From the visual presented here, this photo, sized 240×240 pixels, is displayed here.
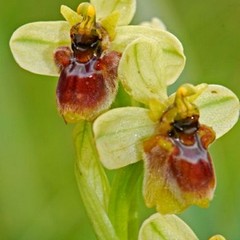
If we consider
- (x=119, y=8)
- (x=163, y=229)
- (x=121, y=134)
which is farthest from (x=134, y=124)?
(x=119, y=8)

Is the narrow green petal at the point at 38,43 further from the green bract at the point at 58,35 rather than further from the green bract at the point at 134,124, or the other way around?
the green bract at the point at 134,124

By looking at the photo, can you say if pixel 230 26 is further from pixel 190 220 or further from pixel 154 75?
pixel 154 75

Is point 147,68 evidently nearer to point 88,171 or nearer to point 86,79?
point 86,79

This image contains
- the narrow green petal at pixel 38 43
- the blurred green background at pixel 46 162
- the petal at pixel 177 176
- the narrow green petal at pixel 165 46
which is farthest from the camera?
the blurred green background at pixel 46 162

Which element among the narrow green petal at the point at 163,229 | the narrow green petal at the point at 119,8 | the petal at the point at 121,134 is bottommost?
the narrow green petal at the point at 163,229

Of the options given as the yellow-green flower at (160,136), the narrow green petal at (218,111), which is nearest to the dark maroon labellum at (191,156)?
the yellow-green flower at (160,136)
